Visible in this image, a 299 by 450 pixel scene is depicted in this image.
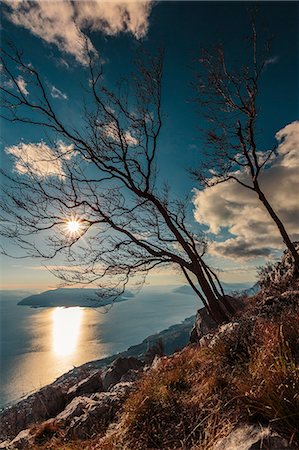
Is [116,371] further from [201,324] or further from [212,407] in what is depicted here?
[212,407]

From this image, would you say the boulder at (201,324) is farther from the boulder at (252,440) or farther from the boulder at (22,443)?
the boulder at (252,440)

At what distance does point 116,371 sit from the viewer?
1218 centimetres

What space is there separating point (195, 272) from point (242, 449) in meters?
8.96

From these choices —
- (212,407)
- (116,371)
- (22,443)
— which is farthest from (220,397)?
(116,371)

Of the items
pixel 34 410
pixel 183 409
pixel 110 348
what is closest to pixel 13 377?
pixel 110 348

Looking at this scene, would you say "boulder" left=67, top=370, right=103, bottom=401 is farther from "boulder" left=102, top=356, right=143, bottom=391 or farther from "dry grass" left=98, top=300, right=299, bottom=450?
"dry grass" left=98, top=300, right=299, bottom=450

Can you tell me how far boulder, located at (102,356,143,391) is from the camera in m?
11.2

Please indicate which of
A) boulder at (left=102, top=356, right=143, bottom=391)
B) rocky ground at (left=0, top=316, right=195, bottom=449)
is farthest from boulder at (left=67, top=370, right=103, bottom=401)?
boulder at (left=102, top=356, right=143, bottom=391)

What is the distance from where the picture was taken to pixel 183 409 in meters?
3.94

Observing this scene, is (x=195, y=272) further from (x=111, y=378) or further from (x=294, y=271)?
(x=294, y=271)

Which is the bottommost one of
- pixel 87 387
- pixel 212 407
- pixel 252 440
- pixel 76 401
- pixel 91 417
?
pixel 87 387

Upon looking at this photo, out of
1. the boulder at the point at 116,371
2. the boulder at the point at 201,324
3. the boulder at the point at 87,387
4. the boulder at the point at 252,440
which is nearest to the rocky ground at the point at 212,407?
the boulder at the point at 252,440

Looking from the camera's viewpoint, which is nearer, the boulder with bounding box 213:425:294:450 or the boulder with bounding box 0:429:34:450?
the boulder with bounding box 213:425:294:450

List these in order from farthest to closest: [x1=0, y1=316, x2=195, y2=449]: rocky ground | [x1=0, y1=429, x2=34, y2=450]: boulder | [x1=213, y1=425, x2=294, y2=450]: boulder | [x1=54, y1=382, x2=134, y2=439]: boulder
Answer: [x1=0, y1=316, x2=195, y2=449]: rocky ground
[x1=0, y1=429, x2=34, y2=450]: boulder
[x1=54, y1=382, x2=134, y2=439]: boulder
[x1=213, y1=425, x2=294, y2=450]: boulder
